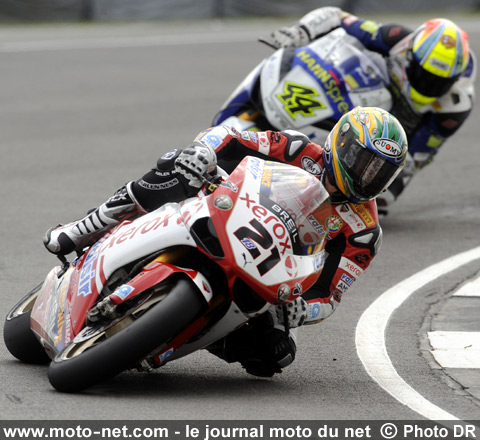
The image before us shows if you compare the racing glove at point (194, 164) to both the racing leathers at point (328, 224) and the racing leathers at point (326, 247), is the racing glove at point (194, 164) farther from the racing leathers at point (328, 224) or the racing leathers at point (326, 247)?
the racing leathers at point (328, 224)

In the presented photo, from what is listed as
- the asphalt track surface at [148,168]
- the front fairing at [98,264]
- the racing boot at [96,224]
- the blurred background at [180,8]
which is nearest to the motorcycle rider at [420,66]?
the asphalt track surface at [148,168]

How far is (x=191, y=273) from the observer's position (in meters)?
5.20

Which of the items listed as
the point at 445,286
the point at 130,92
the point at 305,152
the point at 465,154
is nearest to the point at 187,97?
the point at 130,92

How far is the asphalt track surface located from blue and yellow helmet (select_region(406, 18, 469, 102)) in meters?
1.39

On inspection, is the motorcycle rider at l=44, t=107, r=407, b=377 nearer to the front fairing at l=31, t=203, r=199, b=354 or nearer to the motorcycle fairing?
the front fairing at l=31, t=203, r=199, b=354

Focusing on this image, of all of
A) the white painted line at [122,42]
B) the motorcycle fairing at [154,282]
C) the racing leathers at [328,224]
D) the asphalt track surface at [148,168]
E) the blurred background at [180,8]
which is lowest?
the blurred background at [180,8]

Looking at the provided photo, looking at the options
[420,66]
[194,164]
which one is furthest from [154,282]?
[420,66]

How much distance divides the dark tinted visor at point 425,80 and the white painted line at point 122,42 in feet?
36.5

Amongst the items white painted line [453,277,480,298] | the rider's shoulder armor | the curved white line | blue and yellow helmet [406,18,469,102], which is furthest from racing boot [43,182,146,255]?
the rider's shoulder armor

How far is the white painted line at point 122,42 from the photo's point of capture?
64.8 ft

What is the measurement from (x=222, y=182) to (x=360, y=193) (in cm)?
82

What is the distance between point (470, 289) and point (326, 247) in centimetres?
219
